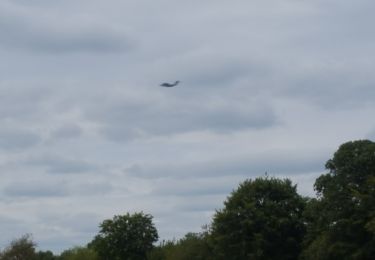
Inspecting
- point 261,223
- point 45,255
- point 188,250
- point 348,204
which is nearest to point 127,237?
point 188,250

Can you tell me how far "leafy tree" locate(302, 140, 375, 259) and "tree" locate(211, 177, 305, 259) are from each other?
11.4 meters

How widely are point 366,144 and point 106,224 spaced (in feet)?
169

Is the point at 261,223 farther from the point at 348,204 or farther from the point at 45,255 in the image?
the point at 45,255

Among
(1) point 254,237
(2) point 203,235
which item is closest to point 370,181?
(1) point 254,237

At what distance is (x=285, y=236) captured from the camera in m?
88.9

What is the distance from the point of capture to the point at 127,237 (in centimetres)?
11769

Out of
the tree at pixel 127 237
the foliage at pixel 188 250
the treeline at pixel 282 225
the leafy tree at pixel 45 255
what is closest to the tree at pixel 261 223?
the treeline at pixel 282 225

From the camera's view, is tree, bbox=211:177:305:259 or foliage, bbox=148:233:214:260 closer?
tree, bbox=211:177:305:259

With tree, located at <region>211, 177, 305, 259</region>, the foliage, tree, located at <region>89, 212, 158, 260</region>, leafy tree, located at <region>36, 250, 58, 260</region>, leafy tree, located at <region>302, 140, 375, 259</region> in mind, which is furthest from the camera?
leafy tree, located at <region>36, 250, 58, 260</region>

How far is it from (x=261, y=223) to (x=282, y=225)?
6.66 feet

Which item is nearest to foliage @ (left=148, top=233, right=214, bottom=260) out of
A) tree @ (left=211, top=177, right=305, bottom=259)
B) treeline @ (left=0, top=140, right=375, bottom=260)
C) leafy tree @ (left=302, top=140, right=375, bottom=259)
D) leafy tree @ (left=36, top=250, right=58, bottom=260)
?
treeline @ (left=0, top=140, right=375, bottom=260)

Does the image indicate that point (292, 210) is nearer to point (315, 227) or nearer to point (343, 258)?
point (315, 227)

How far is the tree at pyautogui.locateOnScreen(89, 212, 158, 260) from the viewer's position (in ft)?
385

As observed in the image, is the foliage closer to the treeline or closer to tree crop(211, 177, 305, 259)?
the treeline
